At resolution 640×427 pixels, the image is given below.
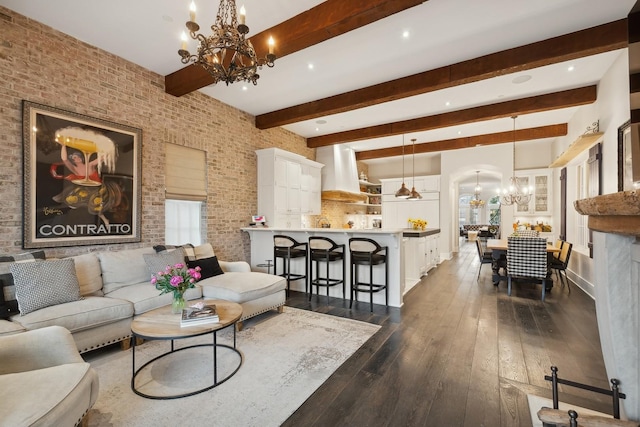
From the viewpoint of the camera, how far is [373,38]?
343 cm

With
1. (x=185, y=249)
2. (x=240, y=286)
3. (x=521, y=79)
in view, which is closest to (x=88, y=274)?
(x=185, y=249)

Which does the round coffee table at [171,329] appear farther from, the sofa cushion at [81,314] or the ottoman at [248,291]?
the ottoman at [248,291]

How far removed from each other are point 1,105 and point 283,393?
12.9ft

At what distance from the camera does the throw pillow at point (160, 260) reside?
357 cm

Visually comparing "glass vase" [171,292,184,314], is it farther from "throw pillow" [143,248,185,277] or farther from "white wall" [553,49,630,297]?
"white wall" [553,49,630,297]

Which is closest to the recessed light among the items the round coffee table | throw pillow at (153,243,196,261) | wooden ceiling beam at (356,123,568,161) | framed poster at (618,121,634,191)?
framed poster at (618,121,634,191)

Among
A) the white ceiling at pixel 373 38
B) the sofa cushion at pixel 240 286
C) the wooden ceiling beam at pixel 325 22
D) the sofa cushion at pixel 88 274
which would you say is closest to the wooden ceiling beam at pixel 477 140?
the white ceiling at pixel 373 38

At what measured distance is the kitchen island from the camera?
4.26m

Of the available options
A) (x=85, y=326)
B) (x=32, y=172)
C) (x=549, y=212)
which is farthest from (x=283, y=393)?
(x=549, y=212)

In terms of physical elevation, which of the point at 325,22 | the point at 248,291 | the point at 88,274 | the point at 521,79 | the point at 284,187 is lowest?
the point at 248,291

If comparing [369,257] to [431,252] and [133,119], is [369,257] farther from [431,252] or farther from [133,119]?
[133,119]

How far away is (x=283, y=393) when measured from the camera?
2170 mm

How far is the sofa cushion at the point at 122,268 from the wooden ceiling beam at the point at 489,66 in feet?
12.1

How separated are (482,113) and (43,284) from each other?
22.2ft
